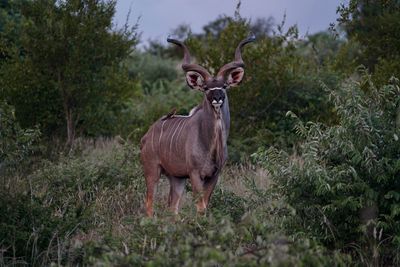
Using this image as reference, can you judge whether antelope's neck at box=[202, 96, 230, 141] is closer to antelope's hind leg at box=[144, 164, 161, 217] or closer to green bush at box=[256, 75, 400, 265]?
antelope's hind leg at box=[144, 164, 161, 217]

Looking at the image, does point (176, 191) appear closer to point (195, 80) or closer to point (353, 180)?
point (195, 80)

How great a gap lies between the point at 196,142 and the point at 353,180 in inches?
83.8

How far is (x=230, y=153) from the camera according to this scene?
38.1 feet

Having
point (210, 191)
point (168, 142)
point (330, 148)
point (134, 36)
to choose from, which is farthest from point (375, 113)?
point (134, 36)

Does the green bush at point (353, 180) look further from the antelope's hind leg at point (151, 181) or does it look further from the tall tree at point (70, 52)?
the tall tree at point (70, 52)

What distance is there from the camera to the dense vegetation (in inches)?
237

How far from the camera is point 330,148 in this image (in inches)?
279

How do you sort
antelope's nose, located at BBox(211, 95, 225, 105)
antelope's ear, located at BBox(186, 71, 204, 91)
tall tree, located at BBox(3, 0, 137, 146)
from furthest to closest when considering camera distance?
tall tree, located at BBox(3, 0, 137, 146), antelope's ear, located at BBox(186, 71, 204, 91), antelope's nose, located at BBox(211, 95, 225, 105)

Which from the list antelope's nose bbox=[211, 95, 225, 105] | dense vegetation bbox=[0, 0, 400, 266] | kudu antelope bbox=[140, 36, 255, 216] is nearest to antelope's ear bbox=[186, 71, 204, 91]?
kudu antelope bbox=[140, 36, 255, 216]

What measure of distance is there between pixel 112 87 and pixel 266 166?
5.34 metres

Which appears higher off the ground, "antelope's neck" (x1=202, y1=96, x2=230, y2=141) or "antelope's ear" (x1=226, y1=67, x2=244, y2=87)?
"antelope's ear" (x1=226, y1=67, x2=244, y2=87)

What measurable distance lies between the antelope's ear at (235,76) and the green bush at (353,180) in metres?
1.47

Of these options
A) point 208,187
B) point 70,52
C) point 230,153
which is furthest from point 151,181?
point 70,52

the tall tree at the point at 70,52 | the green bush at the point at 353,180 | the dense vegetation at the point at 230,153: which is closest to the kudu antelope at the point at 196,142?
the dense vegetation at the point at 230,153
